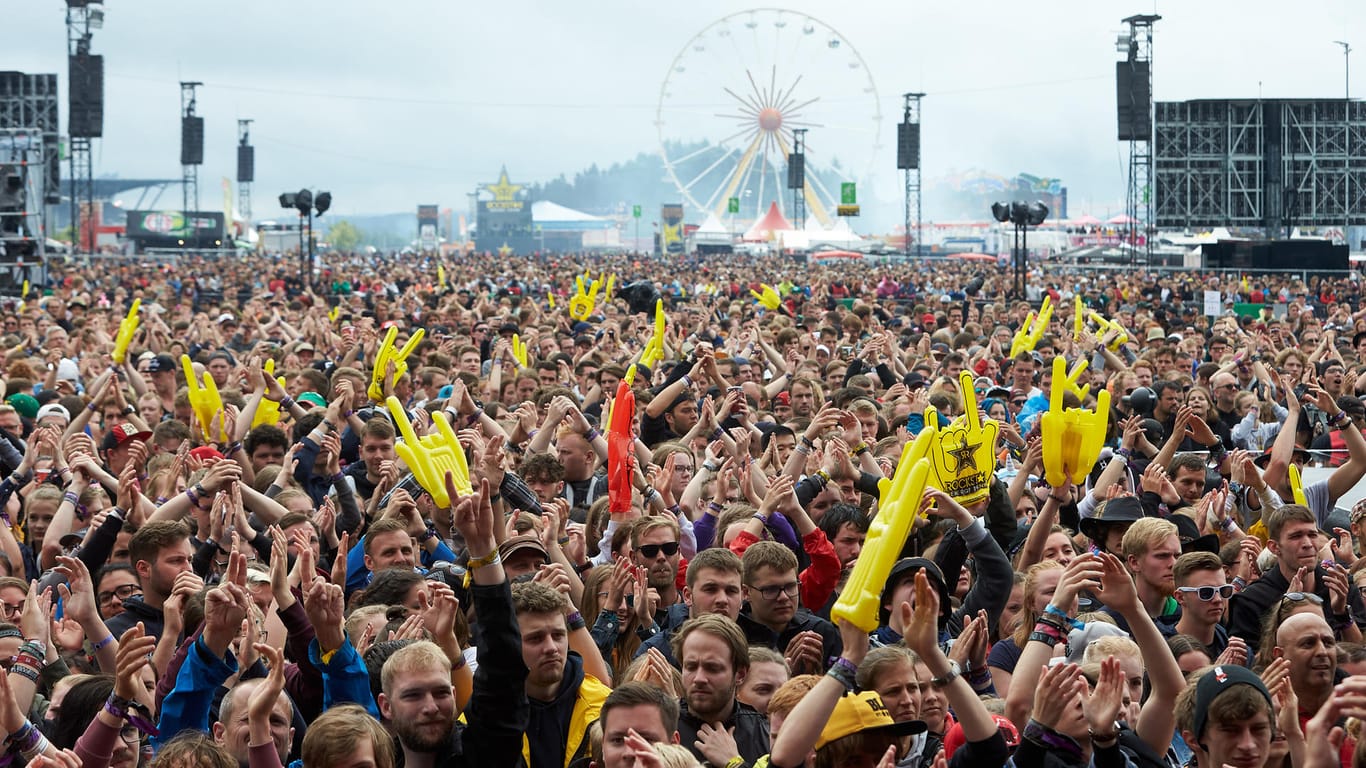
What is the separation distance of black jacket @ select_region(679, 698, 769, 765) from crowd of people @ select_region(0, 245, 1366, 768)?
0.01 meters

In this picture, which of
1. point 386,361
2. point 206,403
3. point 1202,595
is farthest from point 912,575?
point 206,403

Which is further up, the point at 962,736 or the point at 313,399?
the point at 313,399

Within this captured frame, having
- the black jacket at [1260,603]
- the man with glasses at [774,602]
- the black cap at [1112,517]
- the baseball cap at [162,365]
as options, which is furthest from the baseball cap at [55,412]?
the black jacket at [1260,603]

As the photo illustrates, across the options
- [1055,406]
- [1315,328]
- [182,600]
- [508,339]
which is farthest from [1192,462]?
[1315,328]

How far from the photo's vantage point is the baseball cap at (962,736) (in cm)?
485

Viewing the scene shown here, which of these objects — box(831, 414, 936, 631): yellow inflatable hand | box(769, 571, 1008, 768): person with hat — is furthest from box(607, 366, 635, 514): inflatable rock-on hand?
box(831, 414, 936, 631): yellow inflatable hand

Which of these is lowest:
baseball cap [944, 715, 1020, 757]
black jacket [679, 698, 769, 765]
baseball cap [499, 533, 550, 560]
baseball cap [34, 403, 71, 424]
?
black jacket [679, 698, 769, 765]

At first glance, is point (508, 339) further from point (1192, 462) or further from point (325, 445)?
point (1192, 462)

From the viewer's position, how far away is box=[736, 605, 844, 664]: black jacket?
6.31 m

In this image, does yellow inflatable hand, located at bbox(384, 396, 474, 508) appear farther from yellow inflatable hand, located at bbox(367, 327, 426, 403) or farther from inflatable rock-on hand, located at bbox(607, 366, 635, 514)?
yellow inflatable hand, located at bbox(367, 327, 426, 403)

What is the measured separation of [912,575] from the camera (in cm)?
599

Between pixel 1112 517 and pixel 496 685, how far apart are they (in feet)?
11.5

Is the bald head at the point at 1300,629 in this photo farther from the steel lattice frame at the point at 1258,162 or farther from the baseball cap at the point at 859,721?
the steel lattice frame at the point at 1258,162

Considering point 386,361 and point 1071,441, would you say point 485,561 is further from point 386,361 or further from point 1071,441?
point 386,361
